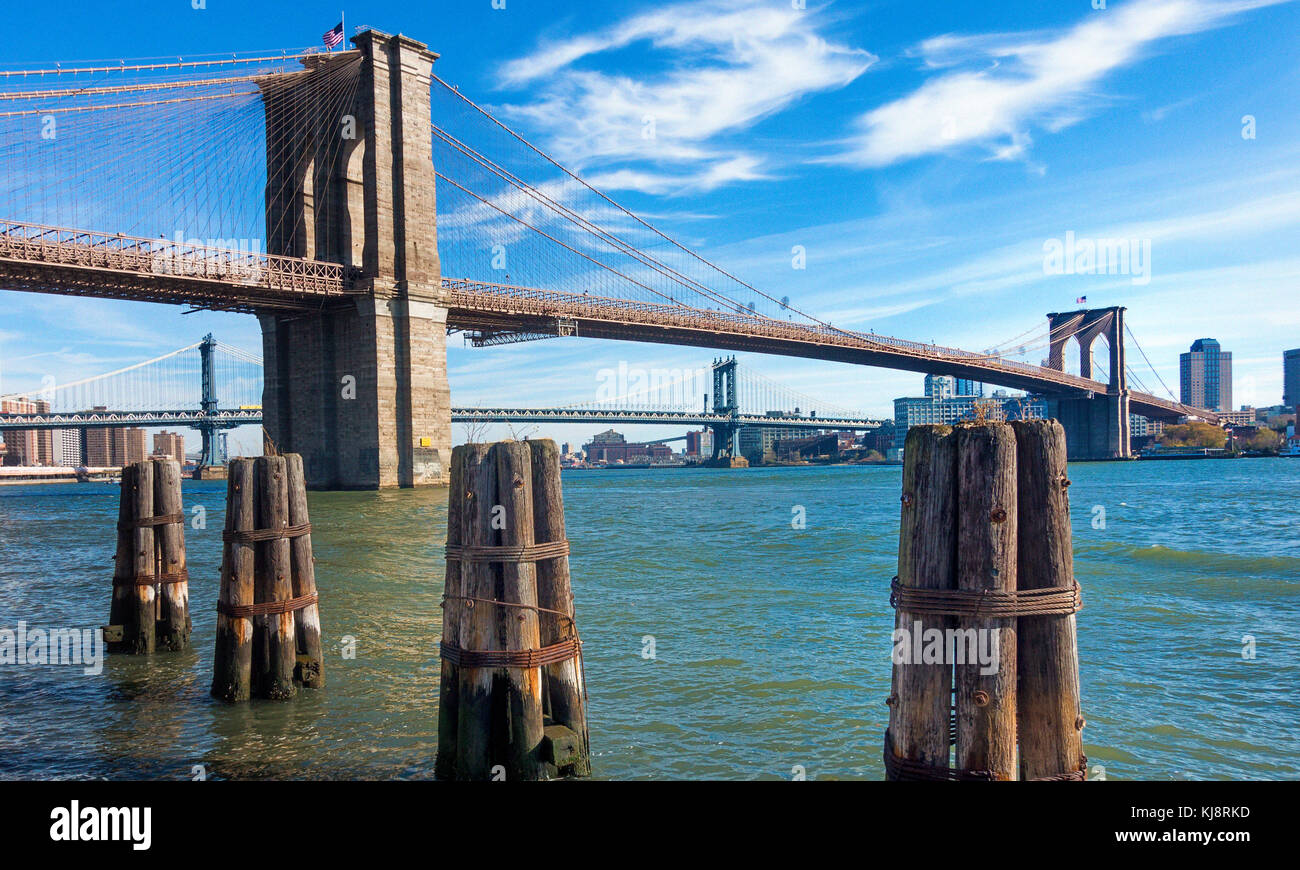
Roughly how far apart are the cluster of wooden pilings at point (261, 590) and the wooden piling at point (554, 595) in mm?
3352

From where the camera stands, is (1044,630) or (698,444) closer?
(1044,630)

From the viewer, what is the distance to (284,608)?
696cm

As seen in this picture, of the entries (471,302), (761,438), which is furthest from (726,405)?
(471,302)

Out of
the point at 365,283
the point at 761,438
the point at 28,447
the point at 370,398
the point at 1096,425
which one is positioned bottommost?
the point at 761,438

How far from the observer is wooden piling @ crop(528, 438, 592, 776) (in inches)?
179

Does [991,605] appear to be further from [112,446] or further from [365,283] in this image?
[112,446]

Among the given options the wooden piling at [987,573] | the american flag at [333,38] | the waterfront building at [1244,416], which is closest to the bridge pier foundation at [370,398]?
the american flag at [333,38]

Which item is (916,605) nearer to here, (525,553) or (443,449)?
(525,553)

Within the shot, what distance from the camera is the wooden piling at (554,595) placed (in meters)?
4.55

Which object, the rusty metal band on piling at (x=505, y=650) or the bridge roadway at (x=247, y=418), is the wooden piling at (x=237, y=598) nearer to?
the rusty metal band on piling at (x=505, y=650)

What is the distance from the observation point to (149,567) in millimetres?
8844

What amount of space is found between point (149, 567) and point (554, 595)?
21.2ft

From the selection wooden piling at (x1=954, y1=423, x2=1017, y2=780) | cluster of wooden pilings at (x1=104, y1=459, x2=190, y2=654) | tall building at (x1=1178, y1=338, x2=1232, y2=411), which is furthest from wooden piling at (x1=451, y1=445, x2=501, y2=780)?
tall building at (x1=1178, y1=338, x2=1232, y2=411)
